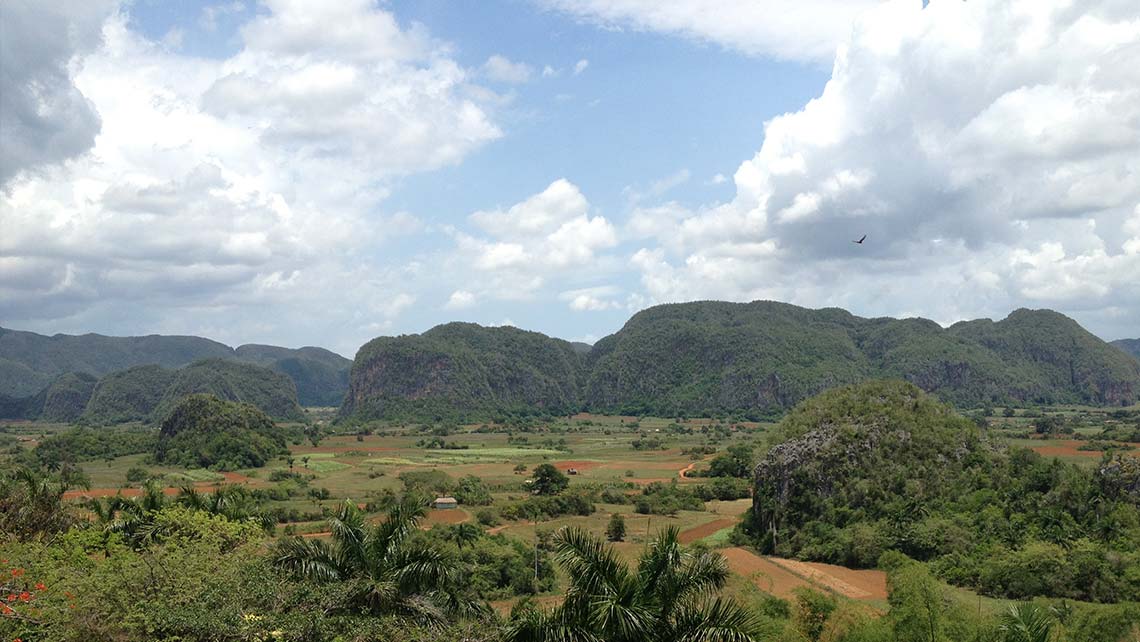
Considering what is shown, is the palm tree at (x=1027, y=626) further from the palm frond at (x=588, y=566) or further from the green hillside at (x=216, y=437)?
the green hillside at (x=216, y=437)

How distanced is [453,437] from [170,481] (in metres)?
69.6

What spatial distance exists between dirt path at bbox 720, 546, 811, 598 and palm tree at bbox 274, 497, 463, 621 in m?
23.2

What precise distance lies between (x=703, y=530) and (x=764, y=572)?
43.6ft

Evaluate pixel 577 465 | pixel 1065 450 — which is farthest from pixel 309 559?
pixel 577 465

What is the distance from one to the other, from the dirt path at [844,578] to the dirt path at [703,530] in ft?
20.9

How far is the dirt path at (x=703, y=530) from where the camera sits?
53.5 meters

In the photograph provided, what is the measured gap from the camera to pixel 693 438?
442 ft

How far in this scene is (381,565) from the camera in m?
17.0

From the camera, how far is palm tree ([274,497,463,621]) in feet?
52.5

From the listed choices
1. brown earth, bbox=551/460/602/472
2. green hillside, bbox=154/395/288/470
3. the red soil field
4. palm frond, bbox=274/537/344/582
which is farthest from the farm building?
the red soil field

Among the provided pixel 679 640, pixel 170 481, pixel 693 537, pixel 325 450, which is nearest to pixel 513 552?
pixel 693 537

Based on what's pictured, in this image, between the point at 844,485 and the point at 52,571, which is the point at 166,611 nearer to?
the point at 52,571

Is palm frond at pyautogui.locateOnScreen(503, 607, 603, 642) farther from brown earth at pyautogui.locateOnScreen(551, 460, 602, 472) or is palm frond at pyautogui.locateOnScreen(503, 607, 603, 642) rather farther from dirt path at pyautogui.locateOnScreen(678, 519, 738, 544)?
brown earth at pyautogui.locateOnScreen(551, 460, 602, 472)

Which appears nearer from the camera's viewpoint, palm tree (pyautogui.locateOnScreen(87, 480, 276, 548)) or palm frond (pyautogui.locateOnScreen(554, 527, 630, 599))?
palm frond (pyautogui.locateOnScreen(554, 527, 630, 599))
